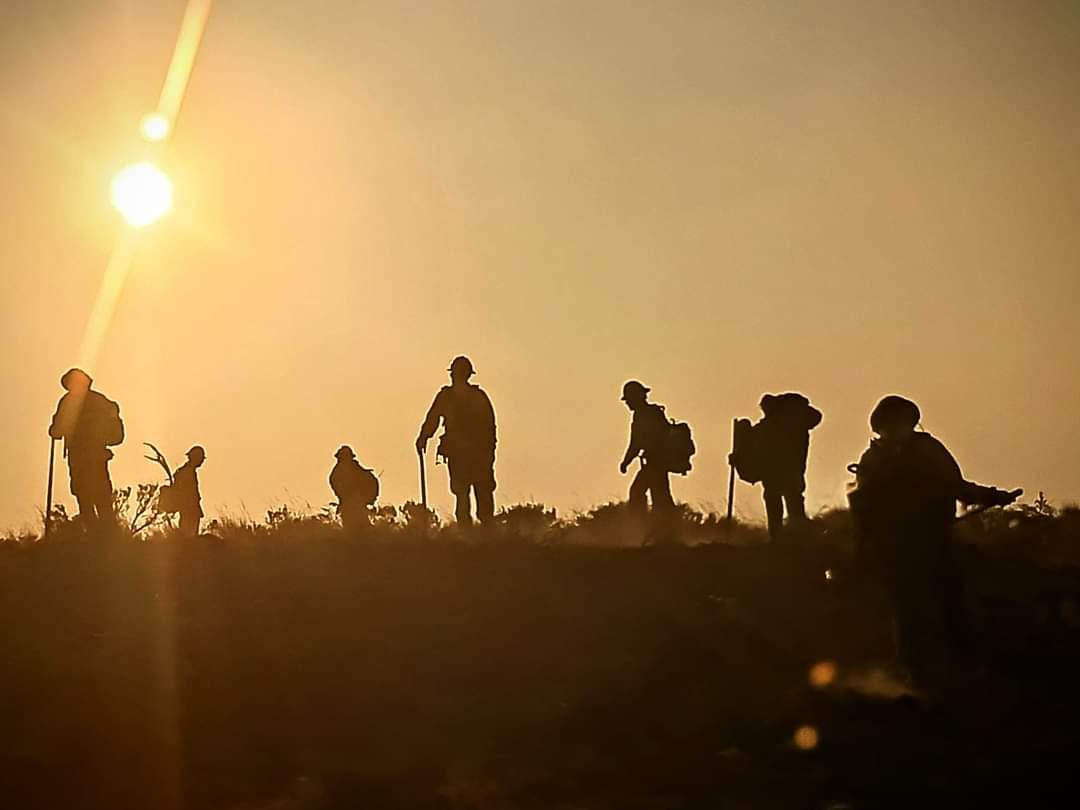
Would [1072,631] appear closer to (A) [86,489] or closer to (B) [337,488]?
(B) [337,488]

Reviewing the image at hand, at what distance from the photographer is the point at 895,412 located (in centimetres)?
1424

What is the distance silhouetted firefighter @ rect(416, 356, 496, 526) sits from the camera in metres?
21.4

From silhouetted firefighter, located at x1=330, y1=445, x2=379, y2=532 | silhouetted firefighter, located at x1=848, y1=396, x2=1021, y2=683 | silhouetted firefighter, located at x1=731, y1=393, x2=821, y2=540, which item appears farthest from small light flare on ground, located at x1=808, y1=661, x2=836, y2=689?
silhouetted firefighter, located at x1=330, y1=445, x2=379, y2=532

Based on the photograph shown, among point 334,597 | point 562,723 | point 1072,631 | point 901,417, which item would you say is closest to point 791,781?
point 562,723

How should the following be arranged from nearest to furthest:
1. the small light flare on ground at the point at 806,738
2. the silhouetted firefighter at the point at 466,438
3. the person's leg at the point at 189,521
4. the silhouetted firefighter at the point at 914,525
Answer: the small light flare on ground at the point at 806,738 < the silhouetted firefighter at the point at 914,525 < the silhouetted firefighter at the point at 466,438 < the person's leg at the point at 189,521

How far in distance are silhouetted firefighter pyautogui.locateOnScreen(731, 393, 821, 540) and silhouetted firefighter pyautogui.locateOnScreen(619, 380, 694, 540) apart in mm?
757

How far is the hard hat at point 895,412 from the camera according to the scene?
560 inches

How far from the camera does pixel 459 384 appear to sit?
71.1 feet

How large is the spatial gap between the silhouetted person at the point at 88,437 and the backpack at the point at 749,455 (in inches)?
320

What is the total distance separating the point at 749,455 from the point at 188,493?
813 centimetres

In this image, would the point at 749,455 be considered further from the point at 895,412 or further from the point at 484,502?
the point at 895,412

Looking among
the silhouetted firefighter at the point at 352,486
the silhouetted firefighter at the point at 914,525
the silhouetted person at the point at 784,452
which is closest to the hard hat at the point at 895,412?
the silhouetted firefighter at the point at 914,525

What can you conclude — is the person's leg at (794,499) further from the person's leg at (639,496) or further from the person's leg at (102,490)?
the person's leg at (102,490)

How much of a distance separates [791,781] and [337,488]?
12.4 m
